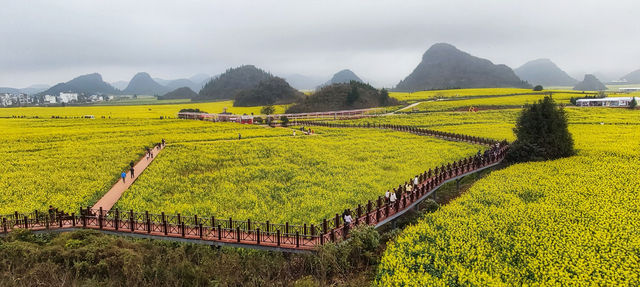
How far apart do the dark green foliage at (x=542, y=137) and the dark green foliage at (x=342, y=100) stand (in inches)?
2626

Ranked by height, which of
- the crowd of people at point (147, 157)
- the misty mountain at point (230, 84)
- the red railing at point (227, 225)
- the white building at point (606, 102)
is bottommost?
the red railing at point (227, 225)

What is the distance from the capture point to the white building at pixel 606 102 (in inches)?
2953

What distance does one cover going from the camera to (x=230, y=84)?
586 ft

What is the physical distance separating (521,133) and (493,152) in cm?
365

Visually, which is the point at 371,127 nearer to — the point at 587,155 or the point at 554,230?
the point at 587,155

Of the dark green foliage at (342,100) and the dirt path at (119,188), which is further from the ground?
the dark green foliage at (342,100)

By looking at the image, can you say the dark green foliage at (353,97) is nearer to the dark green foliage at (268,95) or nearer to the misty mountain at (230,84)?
the dark green foliage at (268,95)

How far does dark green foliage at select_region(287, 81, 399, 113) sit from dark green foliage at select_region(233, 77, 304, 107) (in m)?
20.7

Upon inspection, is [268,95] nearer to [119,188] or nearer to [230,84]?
[230,84]

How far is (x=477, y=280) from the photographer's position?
12219mm

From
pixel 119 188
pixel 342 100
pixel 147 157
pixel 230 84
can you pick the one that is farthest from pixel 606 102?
pixel 230 84

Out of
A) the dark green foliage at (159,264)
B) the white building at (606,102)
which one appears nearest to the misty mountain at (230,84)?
the white building at (606,102)

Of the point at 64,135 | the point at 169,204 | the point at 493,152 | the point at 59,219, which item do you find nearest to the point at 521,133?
the point at 493,152

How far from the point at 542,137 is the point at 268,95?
98855 mm
